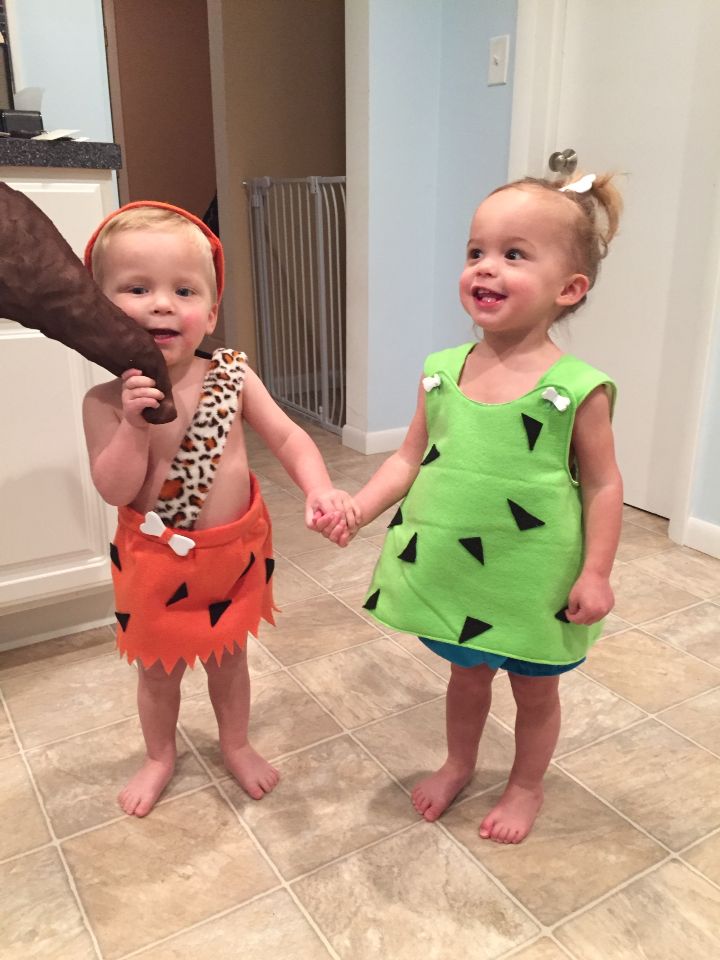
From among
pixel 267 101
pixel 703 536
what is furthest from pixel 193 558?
pixel 267 101

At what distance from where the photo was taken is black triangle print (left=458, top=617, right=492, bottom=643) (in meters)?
0.94

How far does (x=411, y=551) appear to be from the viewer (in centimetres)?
96

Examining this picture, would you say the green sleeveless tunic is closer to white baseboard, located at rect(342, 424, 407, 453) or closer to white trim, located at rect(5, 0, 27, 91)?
white trim, located at rect(5, 0, 27, 91)

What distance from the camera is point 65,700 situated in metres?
1.41

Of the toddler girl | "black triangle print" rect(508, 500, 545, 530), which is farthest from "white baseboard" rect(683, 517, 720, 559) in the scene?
"black triangle print" rect(508, 500, 545, 530)

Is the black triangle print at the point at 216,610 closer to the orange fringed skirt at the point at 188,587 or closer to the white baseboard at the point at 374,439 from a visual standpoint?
the orange fringed skirt at the point at 188,587

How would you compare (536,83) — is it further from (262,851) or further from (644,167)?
(262,851)

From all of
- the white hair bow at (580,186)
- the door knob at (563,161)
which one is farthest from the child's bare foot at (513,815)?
the door knob at (563,161)

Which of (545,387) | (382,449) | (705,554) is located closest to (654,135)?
(705,554)

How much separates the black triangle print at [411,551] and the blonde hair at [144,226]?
0.40 metres

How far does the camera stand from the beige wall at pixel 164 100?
4.00 m

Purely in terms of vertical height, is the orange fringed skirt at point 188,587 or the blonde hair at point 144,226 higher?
the blonde hair at point 144,226

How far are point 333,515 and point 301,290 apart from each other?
102 inches

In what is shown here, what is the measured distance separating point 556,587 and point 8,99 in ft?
4.88
